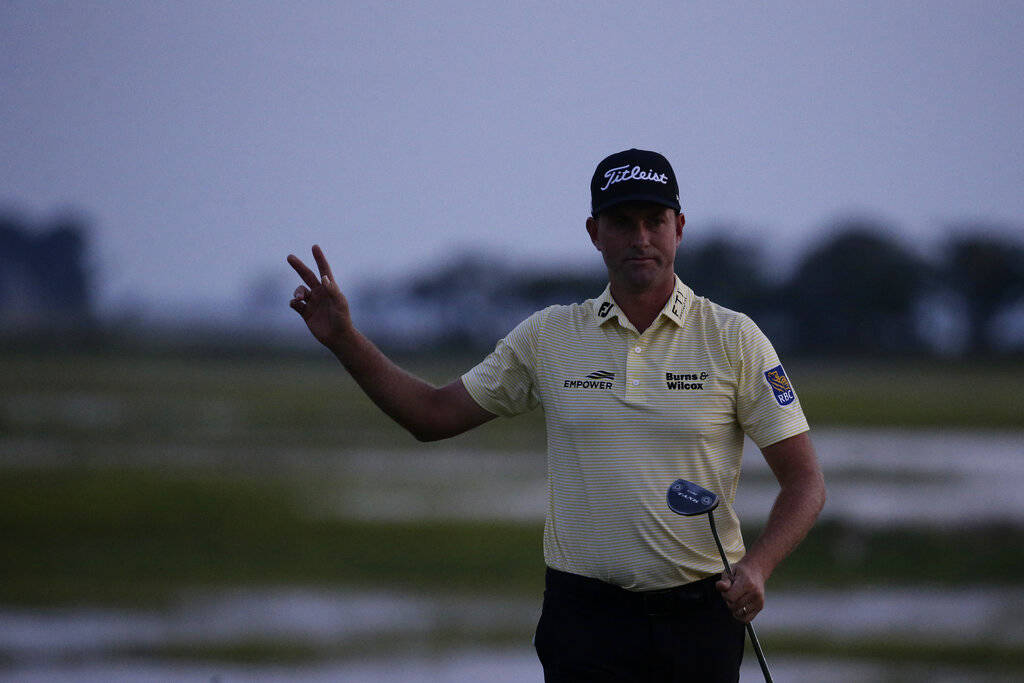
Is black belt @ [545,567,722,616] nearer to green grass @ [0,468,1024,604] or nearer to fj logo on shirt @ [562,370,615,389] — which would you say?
fj logo on shirt @ [562,370,615,389]

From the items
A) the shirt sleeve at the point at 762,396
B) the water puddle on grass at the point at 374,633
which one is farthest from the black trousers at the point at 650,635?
the water puddle on grass at the point at 374,633

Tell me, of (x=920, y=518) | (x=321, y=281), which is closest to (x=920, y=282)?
(x=920, y=518)

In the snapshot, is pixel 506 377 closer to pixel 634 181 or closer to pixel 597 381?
pixel 597 381

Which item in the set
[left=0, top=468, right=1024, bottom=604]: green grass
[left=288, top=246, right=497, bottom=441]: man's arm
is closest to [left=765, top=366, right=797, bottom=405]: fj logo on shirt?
[left=288, top=246, right=497, bottom=441]: man's arm

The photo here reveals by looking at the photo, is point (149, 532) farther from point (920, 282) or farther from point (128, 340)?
point (128, 340)

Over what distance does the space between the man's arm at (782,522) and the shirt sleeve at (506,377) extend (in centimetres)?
88

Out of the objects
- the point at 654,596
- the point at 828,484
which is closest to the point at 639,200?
the point at 654,596

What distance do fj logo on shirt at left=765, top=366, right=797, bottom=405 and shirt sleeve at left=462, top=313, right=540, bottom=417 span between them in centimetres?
83

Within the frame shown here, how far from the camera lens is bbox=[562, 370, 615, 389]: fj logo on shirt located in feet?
14.8

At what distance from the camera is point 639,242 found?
452 cm

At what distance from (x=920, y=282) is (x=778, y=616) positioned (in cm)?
4879

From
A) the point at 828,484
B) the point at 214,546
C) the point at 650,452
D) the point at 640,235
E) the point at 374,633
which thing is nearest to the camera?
the point at 650,452

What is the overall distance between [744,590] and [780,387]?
0.70 metres

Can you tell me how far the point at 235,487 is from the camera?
24.0m
